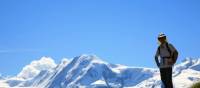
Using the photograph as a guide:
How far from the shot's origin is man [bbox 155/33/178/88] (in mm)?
12656

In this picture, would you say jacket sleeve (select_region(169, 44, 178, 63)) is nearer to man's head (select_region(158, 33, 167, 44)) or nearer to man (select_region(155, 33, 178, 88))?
man (select_region(155, 33, 178, 88))

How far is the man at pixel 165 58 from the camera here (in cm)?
1266

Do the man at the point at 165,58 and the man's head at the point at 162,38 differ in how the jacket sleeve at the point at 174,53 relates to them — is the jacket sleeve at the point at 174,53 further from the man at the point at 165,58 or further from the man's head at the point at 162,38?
the man's head at the point at 162,38

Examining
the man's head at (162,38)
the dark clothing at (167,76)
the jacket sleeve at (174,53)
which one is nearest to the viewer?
the dark clothing at (167,76)

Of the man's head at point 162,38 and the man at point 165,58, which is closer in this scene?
the man at point 165,58

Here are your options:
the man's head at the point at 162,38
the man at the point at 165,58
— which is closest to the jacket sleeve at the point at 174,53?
the man at the point at 165,58

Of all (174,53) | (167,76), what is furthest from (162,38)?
(167,76)

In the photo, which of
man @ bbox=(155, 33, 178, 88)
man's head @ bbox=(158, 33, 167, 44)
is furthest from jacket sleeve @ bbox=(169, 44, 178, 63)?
man's head @ bbox=(158, 33, 167, 44)

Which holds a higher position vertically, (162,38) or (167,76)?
(162,38)

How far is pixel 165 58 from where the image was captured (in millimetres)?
12914

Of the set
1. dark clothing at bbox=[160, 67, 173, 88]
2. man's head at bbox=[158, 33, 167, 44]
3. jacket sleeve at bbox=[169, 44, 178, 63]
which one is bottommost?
dark clothing at bbox=[160, 67, 173, 88]

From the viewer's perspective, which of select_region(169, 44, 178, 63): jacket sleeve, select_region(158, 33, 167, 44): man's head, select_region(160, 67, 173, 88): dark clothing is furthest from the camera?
select_region(158, 33, 167, 44): man's head

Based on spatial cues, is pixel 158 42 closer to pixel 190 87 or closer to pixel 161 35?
pixel 161 35

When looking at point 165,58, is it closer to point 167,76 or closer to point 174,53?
point 174,53
